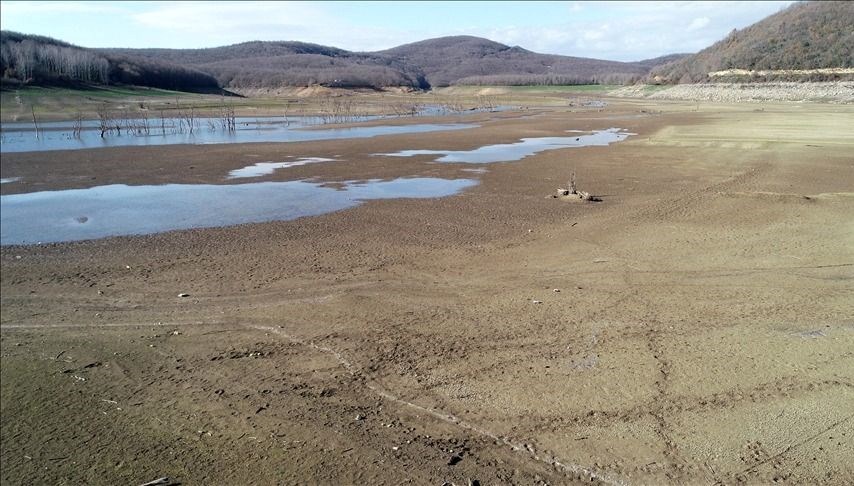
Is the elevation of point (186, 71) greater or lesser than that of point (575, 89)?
greater

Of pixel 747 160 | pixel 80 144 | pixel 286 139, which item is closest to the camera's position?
pixel 747 160

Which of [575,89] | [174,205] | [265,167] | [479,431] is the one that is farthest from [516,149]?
[575,89]

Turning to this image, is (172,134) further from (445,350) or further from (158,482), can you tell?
(158,482)

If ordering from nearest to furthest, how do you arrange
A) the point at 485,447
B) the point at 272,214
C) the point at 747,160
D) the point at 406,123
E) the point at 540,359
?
the point at 485,447, the point at 540,359, the point at 272,214, the point at 747,160, the point at 406,123

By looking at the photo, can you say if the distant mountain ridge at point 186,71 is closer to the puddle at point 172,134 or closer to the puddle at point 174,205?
the puddle at point 172,134

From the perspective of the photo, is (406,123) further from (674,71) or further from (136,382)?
(674,71)

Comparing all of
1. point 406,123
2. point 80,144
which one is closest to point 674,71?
point 406,123
